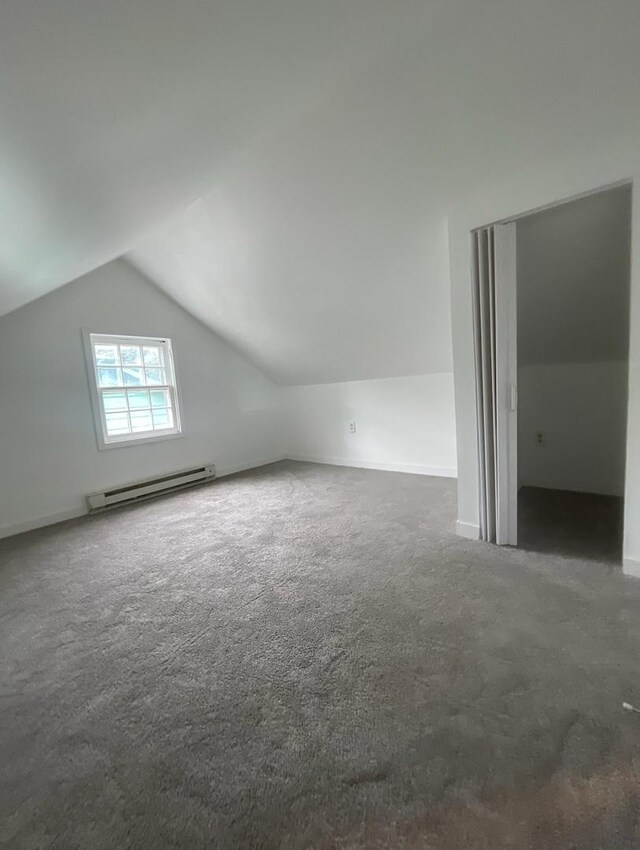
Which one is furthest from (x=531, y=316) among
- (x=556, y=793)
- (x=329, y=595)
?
(x=556, y=793)

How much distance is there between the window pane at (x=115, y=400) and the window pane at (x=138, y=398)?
0.21ft

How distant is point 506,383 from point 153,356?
150 inches

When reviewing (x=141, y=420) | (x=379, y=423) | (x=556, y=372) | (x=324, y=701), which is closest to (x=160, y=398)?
(x=141, y=420)

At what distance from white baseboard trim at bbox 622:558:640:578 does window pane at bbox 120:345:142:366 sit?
458 centimetres

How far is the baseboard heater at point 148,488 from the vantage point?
146 inches

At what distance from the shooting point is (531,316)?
3039 mm

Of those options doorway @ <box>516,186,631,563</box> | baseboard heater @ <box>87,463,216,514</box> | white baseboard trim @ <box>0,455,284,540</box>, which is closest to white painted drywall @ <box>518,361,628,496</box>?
doorway @ <box>516,186,631,563</box>

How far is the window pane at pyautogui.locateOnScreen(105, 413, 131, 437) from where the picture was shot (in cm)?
393

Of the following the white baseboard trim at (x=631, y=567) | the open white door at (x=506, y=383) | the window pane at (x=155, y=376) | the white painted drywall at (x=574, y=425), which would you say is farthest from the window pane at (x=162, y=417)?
the white baseboard trim at (x=631, y=567)

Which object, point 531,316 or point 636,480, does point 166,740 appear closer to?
point 636,480

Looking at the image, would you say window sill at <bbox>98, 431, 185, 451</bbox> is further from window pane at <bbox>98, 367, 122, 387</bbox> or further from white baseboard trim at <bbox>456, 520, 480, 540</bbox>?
white baseboard trim at <bbox>456, 520, 480, 540</bbox>

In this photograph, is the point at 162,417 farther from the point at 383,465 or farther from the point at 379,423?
the point at 383,465

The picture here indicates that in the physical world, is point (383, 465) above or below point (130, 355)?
below

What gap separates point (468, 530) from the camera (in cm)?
259
